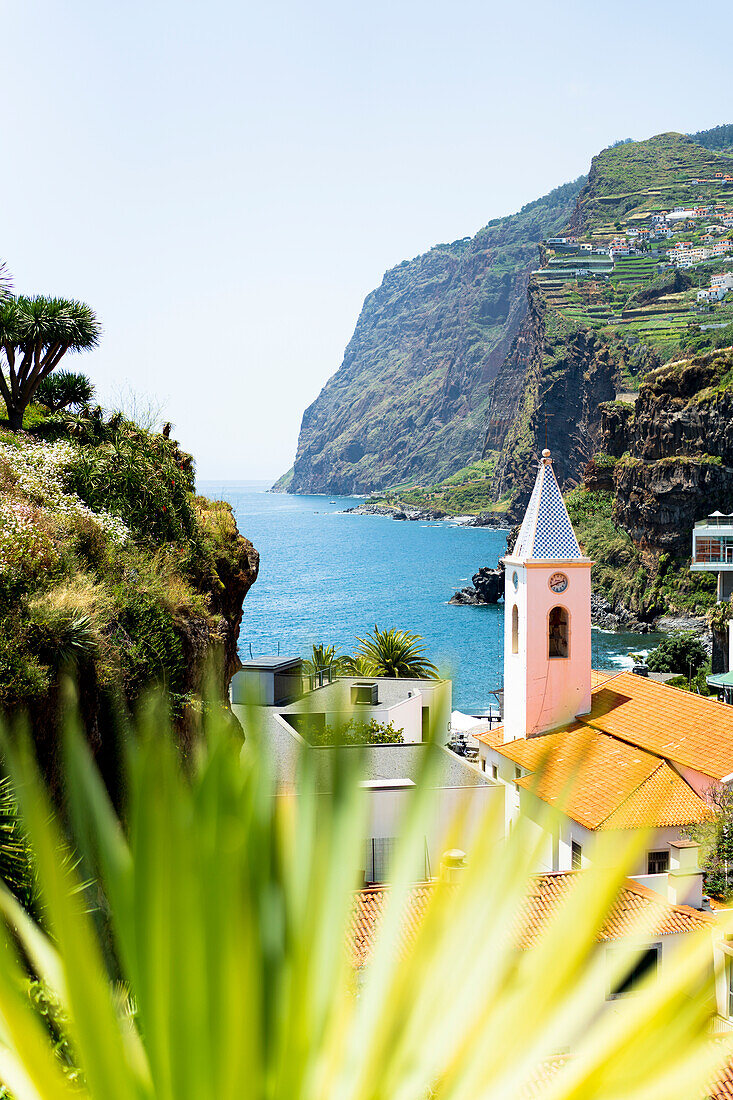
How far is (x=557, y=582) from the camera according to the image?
25.6 m

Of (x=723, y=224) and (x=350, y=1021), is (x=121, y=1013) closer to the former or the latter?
(x=350, y=1021)

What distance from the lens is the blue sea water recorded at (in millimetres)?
74000

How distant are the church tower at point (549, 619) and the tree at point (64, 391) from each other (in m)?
13.2

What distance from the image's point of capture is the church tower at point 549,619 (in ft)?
83.5

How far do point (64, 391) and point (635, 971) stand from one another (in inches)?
680

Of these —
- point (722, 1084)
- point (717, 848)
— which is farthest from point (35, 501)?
point (717, 848)

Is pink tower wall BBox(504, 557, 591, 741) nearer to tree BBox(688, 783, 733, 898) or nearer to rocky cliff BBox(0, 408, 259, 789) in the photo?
tree BBox(688, 783, 733, 898)

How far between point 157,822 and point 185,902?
0.09 meters

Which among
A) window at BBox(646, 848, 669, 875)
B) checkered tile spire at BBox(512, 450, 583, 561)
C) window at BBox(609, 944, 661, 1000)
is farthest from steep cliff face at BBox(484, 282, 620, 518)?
window at BBox(609, 944, 661, 1000)

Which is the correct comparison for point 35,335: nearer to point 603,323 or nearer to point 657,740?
point 657,740

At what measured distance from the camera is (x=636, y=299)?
17388cm

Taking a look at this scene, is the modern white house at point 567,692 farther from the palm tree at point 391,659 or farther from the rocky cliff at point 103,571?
the palm tree at point 391,659

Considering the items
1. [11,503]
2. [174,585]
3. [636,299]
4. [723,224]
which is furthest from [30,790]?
[723,224]

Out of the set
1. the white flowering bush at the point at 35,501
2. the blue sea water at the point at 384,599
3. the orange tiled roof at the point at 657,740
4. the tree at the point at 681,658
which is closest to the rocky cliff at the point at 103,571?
the white flowering bush at the point at 35,501
